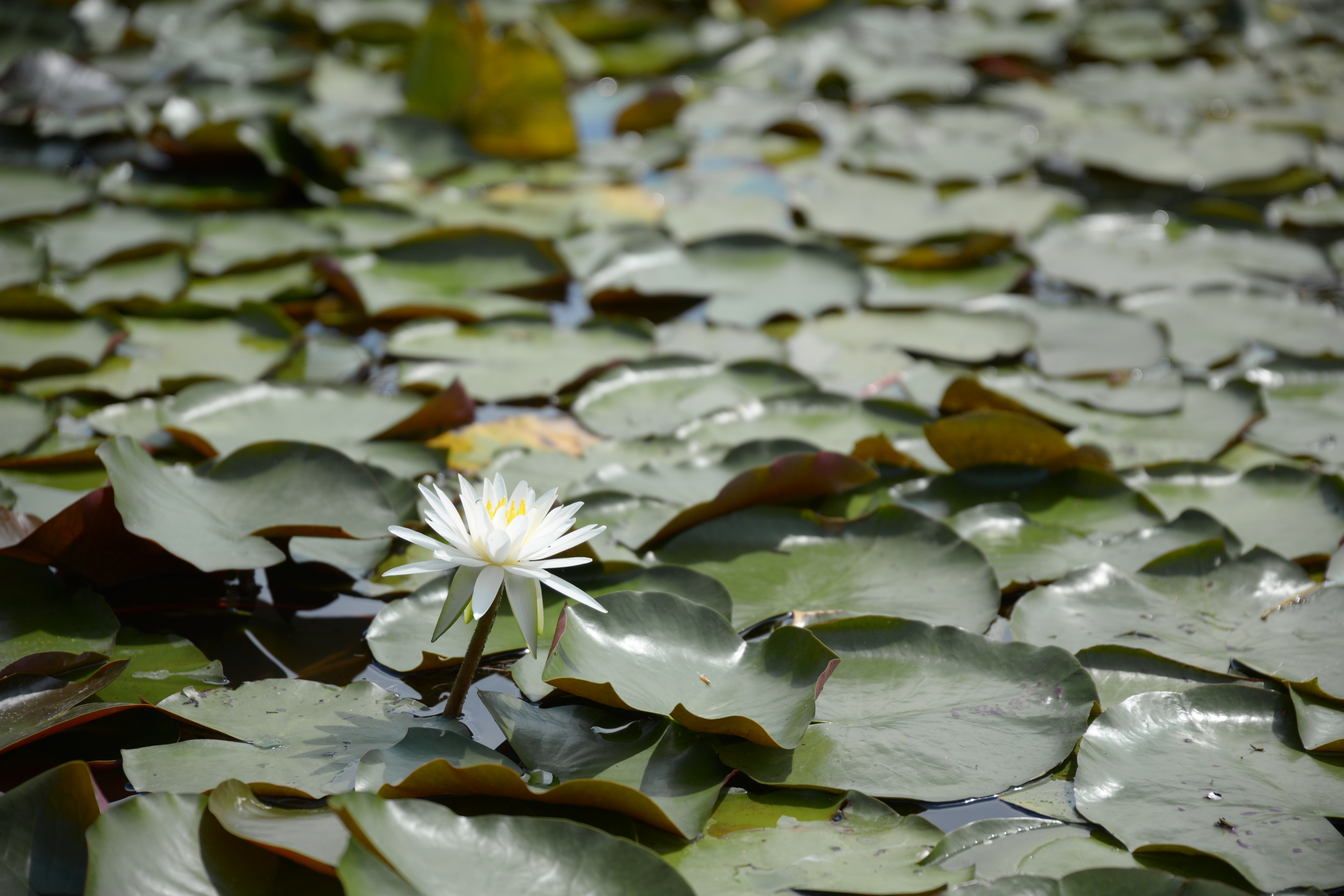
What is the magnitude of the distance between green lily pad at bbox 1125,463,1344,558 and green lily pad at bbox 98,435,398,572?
122cm

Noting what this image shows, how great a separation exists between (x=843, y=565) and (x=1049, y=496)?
411 millimetres

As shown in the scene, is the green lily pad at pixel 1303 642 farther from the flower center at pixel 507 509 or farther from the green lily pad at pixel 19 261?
the green lily pad at pixel 19 261

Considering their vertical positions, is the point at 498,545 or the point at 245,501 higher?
the point at 498,545

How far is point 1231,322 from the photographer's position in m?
2.21

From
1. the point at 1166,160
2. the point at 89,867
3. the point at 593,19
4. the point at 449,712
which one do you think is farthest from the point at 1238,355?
the point at 593,19

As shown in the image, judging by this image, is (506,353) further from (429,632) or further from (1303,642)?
(1303,642)

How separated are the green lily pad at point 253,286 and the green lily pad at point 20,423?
50 centimetres

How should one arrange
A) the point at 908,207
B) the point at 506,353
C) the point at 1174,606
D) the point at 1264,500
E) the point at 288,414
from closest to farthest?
the point at 1174,606 < the point at 1264,500 < the point at 288,414 < the point at 506,353 < the point at 908,207

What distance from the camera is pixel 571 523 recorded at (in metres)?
1.08

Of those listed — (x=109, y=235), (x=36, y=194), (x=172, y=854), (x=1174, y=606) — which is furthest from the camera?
(x=36, y=194)

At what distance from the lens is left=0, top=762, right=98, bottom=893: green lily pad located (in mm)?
916

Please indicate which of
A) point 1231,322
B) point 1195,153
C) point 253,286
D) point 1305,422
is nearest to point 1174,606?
point 1305,422

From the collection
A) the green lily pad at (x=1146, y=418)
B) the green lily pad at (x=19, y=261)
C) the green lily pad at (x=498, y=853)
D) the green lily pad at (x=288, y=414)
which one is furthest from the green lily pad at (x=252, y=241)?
the green lily pad at (x=498, y=853)

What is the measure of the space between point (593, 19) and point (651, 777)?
12.0ft
